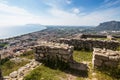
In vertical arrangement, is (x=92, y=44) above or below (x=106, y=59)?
below

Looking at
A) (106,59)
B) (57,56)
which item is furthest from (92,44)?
(106,59)

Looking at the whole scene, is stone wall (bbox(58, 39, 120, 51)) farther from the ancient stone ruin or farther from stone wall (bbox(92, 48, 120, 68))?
stone wall (bbox(92, 48, 120, 68))

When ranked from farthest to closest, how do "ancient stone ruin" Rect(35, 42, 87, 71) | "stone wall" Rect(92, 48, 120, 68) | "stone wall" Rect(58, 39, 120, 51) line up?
"stone wall" Rect(58, 39, 120, 51) → "ancient stone ruin" Rect(35, 42, 87, 71) → "stone wall" Rect(92, 48, 120, 68)

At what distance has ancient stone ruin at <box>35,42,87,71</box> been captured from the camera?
920cm

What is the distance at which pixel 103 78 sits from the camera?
732 centimetres

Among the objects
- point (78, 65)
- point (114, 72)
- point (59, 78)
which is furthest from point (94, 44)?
point (59, 78)

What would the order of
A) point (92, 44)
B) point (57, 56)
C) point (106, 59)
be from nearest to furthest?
1. point (106, 59)
2. point (57, 56)
3. point (92, 44)

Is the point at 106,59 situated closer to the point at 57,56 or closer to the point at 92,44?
the point at 57,56

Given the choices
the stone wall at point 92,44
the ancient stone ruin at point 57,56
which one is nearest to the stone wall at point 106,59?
the ancient stone ruin at point 57,56

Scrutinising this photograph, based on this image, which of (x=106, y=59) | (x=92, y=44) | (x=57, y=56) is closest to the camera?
(x=106, y=59)

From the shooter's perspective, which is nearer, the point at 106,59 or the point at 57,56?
the point at 106,59

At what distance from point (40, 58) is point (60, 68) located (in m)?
1.83

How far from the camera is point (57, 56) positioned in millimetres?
9516

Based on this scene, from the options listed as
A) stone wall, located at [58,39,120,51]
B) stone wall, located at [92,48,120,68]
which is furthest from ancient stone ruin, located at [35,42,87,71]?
stone wall, located at [58,39,120,51]
